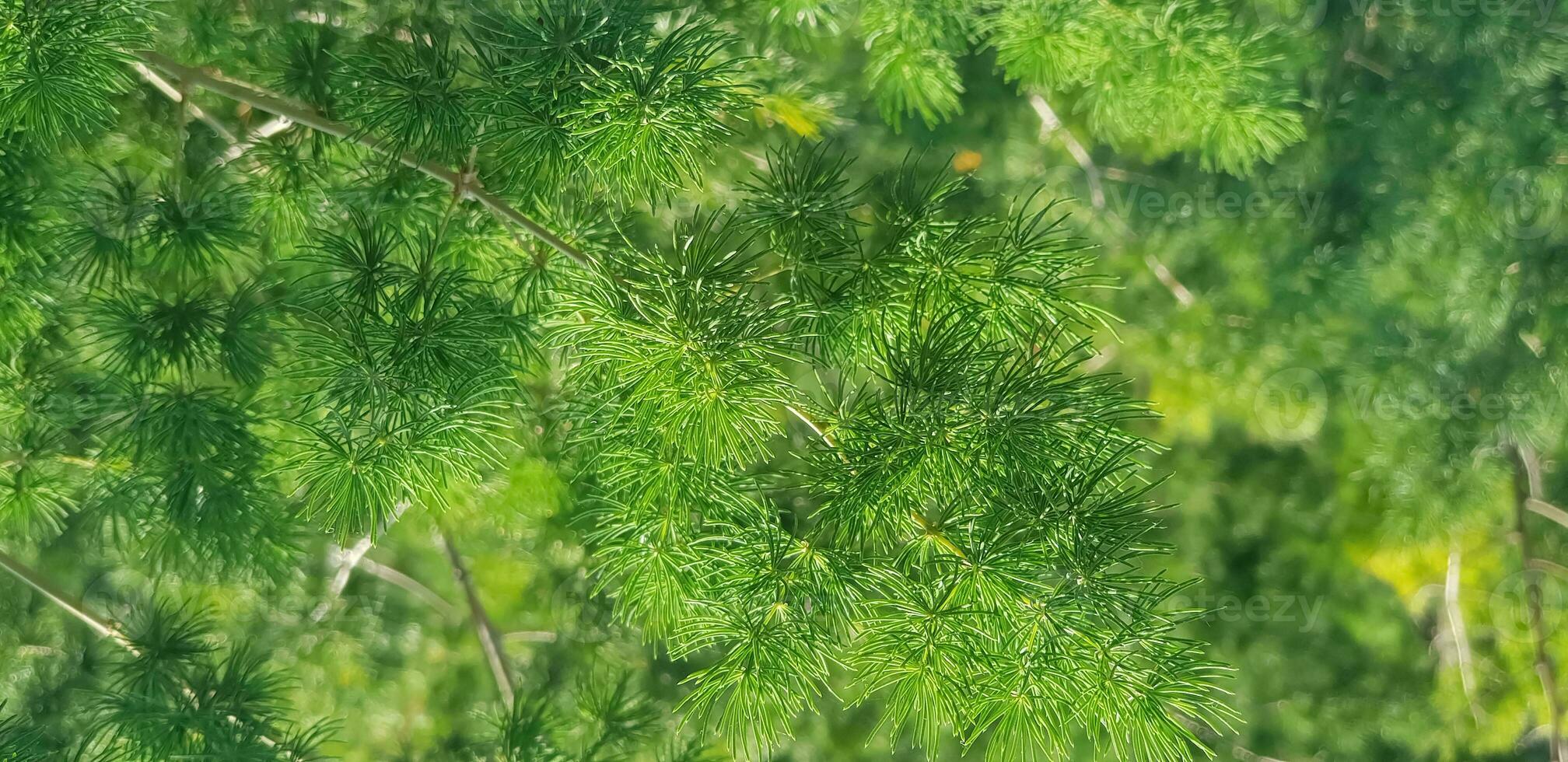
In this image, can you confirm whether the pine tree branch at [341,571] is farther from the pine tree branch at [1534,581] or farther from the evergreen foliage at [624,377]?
the pine tree branch at [1534,581]

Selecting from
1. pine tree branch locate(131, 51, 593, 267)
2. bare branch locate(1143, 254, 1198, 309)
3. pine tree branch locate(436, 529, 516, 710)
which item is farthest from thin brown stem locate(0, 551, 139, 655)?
bare branch locate(1143, 254, 1198, 309)

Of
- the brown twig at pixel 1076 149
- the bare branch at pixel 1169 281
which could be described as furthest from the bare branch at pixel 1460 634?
the brown twig at pixel 1076 149

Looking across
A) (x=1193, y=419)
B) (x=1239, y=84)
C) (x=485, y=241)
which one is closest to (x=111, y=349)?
(x=485, y=241)

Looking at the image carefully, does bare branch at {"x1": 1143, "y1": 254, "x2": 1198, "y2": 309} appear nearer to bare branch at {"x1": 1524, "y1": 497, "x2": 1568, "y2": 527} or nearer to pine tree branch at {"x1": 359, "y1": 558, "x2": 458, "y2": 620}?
bare branch at {"x1": 1524, "y1": 497, "x2": 1568, "y2": 527}

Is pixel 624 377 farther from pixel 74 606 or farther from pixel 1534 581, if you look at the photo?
pixel 1534 581

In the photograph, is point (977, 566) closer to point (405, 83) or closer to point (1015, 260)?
point (1015, 260)
